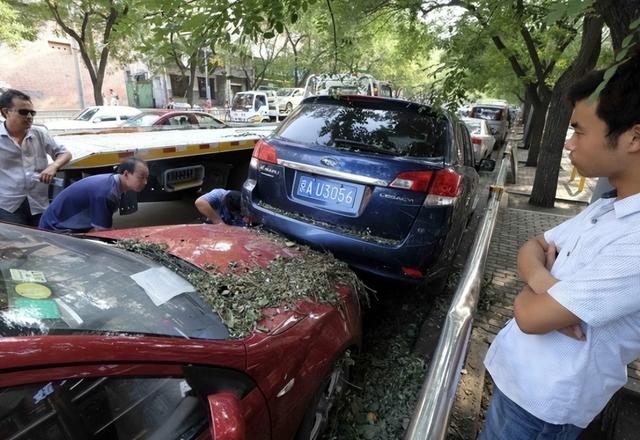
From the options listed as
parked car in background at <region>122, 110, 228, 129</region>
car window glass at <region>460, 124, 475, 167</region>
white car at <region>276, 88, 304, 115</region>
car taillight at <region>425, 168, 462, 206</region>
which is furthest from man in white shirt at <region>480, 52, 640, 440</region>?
white car at <region>276, 88, 304, 115</region>

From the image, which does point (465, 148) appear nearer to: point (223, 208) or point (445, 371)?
point (223, 208)

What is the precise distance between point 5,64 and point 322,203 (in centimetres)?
2705

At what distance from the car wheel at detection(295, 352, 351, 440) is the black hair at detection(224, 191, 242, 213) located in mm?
2187

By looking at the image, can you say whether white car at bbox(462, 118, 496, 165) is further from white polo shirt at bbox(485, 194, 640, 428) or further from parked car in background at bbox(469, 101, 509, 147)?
white polo shirt at bbox(485, 194, 640, 428)

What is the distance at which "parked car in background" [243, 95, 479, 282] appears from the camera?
2676mm

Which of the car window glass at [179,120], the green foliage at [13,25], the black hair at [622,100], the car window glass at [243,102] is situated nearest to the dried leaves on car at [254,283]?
the black hair at [622,100]

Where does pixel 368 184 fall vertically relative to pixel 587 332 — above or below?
above

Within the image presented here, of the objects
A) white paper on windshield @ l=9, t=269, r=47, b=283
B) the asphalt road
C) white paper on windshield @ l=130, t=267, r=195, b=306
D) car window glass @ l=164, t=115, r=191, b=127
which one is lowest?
the asphalt road

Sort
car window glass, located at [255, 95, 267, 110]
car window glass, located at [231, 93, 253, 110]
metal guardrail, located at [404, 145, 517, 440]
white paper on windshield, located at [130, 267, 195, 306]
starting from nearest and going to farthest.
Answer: metal guardrail, located at [404, 145, 517, 440], white paper on windshield, located at [130, 267, 195, 306], car window glass, located at [255, 95, 267, 110], car window glass, located at [231, 93, 253, 110]

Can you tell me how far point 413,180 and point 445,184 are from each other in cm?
23

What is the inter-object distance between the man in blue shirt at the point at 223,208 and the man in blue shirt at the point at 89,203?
0.72m

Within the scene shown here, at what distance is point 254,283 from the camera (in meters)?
1.98

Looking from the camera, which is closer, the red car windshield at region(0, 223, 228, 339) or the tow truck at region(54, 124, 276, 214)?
the red car windshield at region(0, 223, 228, 339)

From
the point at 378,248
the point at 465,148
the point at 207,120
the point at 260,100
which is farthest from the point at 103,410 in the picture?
the point at 260,100
